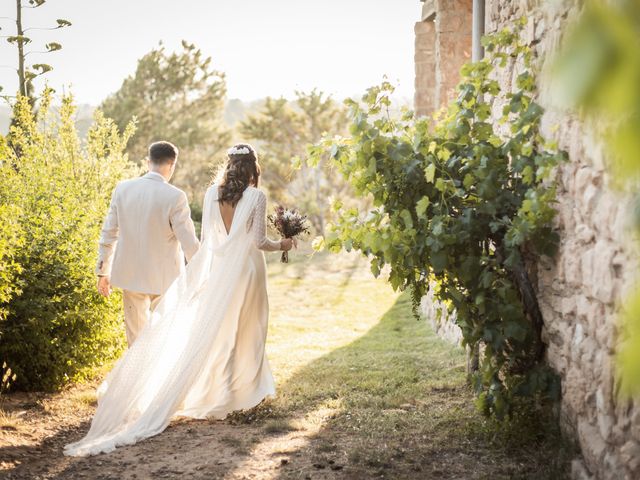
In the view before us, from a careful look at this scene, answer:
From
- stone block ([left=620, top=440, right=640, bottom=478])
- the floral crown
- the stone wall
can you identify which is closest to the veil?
the floral crown

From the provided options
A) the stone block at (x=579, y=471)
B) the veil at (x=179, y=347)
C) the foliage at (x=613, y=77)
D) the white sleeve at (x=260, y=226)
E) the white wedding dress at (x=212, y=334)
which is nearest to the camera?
the foliage at (x=613, y=77)

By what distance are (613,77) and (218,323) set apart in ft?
15.3

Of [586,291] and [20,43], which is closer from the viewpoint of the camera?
[586,291]

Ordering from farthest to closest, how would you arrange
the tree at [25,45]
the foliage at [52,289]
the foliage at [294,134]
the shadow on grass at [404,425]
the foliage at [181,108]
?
the foliage at [181,108] → the foliage at [294,134] → the tree at [25,45] → the foliage at [52,289] → the shadow on grass at [404,425]

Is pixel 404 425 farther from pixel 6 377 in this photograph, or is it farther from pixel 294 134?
pixel 294 134

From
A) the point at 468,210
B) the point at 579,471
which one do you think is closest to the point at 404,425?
the point at 579,471

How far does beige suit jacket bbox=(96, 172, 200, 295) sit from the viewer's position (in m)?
5.12

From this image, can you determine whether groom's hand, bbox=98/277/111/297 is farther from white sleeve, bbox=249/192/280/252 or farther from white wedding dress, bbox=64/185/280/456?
white sleeve, bbox=249/192/280/252

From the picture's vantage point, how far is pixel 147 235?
16.9 feet

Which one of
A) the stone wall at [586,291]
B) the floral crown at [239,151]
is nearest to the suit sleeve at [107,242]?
the floral crown at [239,151]

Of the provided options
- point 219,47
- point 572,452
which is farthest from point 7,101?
point 219,47

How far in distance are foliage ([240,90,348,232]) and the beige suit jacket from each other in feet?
68.5

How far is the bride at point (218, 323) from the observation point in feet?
15.9

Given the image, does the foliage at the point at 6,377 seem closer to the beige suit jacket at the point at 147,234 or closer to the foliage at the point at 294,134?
the beige suit jacket at the point at 147,234
